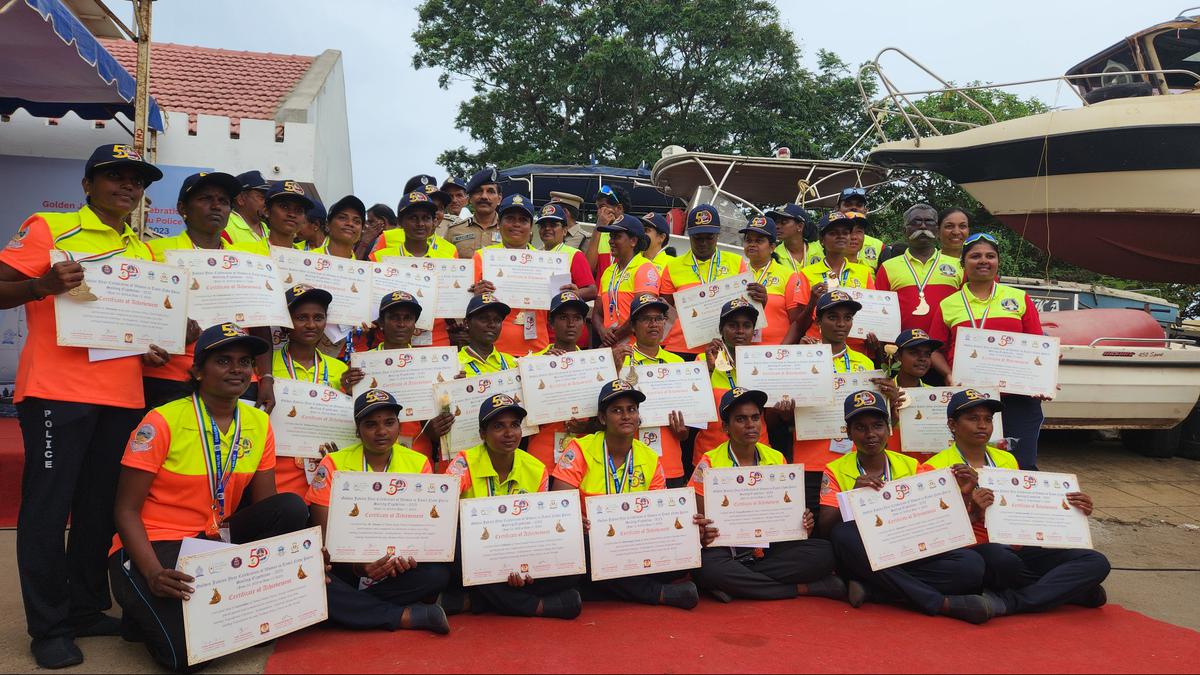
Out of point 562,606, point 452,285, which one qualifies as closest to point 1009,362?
point 562,606

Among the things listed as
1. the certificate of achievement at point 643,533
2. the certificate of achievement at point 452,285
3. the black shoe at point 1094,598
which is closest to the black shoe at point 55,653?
the certificate of achievement at point 643,533

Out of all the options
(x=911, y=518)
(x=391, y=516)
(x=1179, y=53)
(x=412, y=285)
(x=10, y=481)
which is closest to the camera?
(x=391, y=516)

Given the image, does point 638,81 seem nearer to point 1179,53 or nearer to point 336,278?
point 1179,53

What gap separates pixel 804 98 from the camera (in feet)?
74.9

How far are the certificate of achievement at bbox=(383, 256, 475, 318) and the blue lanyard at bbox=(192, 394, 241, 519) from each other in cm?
201

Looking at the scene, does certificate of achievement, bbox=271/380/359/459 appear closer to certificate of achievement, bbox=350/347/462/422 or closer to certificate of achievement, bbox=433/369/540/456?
certificate of achievement, bbox=350/347/462/422

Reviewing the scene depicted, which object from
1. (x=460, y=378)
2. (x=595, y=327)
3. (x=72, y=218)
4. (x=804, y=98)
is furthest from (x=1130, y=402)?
(x=804, y=98)

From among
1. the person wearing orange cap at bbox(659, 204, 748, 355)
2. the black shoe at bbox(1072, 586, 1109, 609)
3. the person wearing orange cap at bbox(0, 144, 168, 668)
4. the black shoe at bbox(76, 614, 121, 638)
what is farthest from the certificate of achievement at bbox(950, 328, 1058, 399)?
the black shoe at bbox(76, 614, 121, 638)

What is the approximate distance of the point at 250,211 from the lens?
19.1ft

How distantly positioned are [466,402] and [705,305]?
1.84 meters

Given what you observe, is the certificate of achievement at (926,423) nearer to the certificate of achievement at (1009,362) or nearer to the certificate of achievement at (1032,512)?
the certificate of achievement at (1009,362)

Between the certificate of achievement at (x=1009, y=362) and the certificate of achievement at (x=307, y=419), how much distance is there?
398 centimetres

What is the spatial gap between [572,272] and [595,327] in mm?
457

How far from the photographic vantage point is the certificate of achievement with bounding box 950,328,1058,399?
18.3 feet
